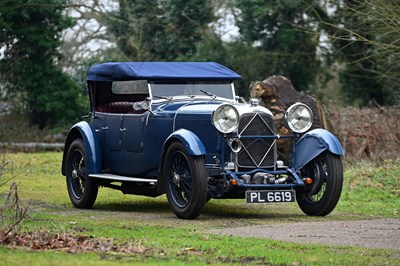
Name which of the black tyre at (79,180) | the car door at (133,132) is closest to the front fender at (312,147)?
the car door at (133,132)

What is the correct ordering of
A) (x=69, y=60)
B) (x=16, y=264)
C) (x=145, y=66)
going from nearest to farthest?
(x=16, y=264), (x=145, y=66), (x=69, y=60)

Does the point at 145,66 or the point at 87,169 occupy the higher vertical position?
the point at 145,66

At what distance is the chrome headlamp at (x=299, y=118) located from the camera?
43.6 ft

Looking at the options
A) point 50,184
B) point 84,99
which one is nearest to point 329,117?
point 50,184

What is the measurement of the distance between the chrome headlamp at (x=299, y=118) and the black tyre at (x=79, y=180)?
2937 mm

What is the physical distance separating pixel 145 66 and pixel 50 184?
4.74 m

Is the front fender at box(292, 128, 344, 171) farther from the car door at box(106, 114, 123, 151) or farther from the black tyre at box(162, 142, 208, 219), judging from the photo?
the car door at box(106, 114, 123, 151)

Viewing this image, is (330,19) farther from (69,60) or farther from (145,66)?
(145,66)

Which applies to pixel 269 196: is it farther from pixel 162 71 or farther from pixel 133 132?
pixel 162 71

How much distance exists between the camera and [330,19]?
3231 cm

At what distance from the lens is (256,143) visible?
13.0 metres

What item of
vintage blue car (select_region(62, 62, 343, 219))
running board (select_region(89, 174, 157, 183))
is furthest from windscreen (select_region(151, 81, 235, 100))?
running board (select_region(89, 174, 157, 183))

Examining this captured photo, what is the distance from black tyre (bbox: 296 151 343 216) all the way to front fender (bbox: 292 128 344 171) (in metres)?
0.09

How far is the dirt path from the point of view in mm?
10422
